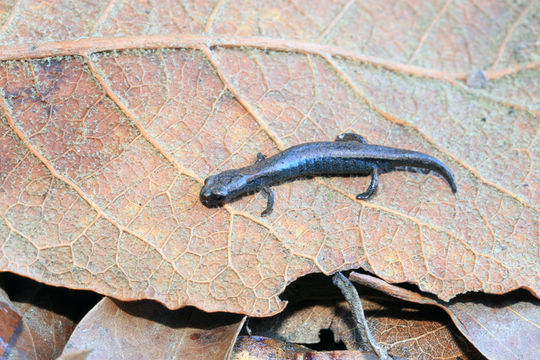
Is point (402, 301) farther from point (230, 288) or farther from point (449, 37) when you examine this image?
point (449, 37)

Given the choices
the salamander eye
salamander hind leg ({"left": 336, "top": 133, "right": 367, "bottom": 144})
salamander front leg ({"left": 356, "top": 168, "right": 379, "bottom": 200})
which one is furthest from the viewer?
salamander hind leg ({"left": 336, "top": 133, "right": 367, "bottom": 144})

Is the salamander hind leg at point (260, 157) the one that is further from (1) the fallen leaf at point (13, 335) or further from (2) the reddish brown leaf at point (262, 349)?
(1) the fallen leaf at point (13, 335)

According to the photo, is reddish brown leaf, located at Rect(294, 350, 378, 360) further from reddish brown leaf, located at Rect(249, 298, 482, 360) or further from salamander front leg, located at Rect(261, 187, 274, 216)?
salamander front leg, located at Rect(261, 187, 274, 216)

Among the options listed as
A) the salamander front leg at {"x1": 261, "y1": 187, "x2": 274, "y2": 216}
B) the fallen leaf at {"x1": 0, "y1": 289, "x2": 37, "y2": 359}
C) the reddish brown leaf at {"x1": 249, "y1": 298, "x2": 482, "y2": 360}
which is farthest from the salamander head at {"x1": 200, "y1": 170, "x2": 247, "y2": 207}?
the fallen leaf at {"x1": 0, "y1": 289, "x2": 37, "y2": 359}

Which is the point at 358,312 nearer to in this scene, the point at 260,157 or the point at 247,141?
the point at 260,157


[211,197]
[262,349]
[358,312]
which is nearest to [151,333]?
[262,349]

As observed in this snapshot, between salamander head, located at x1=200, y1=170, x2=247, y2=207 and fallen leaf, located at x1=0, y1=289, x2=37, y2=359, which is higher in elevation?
fallen leaf, located at x1=0, y1=289, x2=37, y2=359
